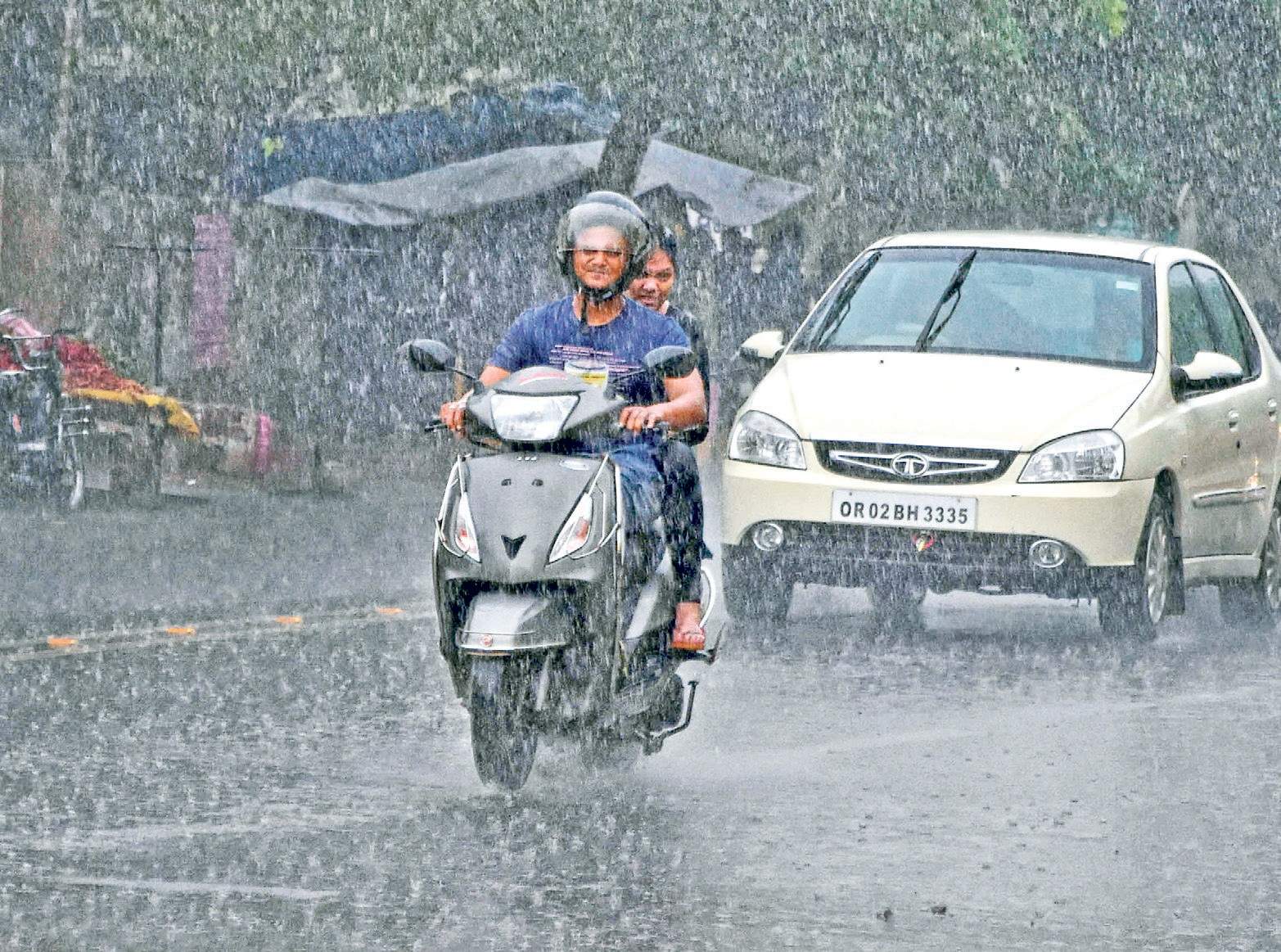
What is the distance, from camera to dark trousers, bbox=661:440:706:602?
8.77 m

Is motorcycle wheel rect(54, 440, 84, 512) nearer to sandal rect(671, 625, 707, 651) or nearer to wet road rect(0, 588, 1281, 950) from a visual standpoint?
wet road rect(0, 588, 1281, 950)

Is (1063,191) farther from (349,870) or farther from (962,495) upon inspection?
(349,870)

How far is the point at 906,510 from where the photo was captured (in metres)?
11.8

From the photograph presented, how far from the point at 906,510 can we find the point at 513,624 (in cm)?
413

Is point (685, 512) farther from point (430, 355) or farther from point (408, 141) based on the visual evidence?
point (408, 141)

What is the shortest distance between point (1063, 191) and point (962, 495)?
18951mm

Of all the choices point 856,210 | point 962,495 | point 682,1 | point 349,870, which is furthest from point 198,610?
point 856,210

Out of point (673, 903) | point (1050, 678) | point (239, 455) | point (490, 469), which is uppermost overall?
point (490, 469)

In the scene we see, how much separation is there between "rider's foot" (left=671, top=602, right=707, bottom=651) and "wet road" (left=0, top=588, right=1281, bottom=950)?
375 mm

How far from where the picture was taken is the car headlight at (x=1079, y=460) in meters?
11.8

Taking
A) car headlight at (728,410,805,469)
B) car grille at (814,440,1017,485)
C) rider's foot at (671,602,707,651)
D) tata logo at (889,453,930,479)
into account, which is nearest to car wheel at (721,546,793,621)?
car headlight at (728,410,805,469)

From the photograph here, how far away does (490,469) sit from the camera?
8.20m

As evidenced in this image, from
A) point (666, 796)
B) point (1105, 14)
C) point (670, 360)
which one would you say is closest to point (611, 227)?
point (670, 360)

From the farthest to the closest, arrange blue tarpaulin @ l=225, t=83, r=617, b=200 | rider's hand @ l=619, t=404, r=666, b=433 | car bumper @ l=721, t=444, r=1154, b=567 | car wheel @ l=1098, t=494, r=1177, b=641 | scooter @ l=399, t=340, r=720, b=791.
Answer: blue tarpaulin @ l=225, t=83, r=617, b=200
car wheel @ l=1098, t=494, r=1177, b=641
car bumper @ l=721, t=444, r=1154, b=567
rider's hand @ l=619, t=404, r=666, b=433
scooter @ l=399, t=340, r=720, b=791
